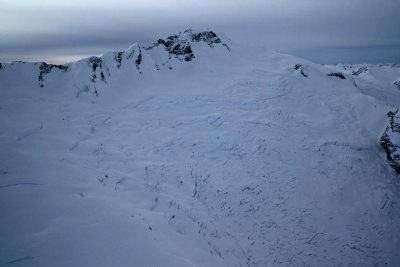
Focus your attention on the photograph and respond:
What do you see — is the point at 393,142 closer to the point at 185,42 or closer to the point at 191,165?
the point at 191,165

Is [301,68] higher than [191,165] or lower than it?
higher

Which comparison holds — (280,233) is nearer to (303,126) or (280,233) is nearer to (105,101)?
(303,126)

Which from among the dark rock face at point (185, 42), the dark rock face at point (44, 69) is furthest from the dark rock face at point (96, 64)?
the dark rock face at point (185, 42)

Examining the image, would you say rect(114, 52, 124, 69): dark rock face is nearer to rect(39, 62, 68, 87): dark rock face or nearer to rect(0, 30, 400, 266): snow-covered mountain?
rect(0, 30, 400, 266): snow-covered mountain

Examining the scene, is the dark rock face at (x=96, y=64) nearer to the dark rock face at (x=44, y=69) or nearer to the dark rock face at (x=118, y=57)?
the dark rock face at (x=118, y=57)

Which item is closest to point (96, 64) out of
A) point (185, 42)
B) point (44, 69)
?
point (44, 69)

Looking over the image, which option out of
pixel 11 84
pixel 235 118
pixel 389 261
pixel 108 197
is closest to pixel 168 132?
pixel 235 118

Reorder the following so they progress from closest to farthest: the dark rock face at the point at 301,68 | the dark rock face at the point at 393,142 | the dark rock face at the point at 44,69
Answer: the dark rock face at the point at 393,142
the dark rock face at the point at 44,69
the dark rock face at the point at 301,68
